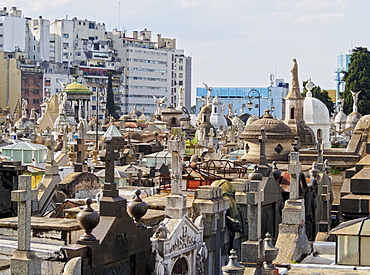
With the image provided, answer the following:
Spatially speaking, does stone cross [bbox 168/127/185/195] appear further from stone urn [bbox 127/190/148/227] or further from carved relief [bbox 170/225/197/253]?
stone urn [bbox 127/190/148/227]

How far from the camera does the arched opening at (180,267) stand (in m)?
16.1

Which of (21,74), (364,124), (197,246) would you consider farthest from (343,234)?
(21,74)

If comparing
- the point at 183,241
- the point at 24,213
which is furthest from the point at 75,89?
the point at 24,213

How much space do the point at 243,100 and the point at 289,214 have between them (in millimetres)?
149417

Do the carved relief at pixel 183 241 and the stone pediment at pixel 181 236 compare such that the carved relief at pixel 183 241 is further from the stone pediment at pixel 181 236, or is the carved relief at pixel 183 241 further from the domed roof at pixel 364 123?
the domed roof at pixel 364 123

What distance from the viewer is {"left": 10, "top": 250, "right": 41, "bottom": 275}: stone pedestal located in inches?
455

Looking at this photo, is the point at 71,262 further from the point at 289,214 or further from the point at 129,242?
the point at 289,214

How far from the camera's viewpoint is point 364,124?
143 ft

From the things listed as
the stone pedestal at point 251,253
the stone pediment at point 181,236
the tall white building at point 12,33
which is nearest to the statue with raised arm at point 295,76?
the stone pediment at point 181,236

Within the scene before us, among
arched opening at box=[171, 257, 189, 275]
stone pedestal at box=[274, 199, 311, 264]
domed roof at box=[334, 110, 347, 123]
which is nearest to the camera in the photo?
arched opening at box=[171, 257, 189, 275]

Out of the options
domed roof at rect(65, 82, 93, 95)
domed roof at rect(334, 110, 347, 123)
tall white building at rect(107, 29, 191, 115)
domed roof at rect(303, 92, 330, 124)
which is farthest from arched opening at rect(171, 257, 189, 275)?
tall white building at rect(107, 29, 191, 115)

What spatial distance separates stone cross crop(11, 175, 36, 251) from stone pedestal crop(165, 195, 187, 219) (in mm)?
4736

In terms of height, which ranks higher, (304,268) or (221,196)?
(221,196)

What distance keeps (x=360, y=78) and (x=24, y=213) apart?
8877 centimetres
